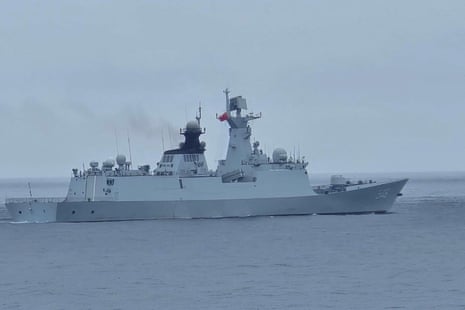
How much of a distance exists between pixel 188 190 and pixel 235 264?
57.2 ft

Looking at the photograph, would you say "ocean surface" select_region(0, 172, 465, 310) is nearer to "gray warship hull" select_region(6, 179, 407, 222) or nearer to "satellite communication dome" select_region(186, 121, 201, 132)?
"gray warship hull" select_region(6, 179, 407, 222)

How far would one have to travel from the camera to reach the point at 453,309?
93.6 ft

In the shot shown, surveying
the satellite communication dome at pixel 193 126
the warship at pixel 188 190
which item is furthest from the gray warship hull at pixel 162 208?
the satellite communication dome at pixel 193 126

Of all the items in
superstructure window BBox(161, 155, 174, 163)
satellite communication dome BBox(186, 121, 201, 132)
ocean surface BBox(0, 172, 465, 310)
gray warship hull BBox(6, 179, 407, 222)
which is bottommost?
ocean surface BBox(0, 172, 465, 310)

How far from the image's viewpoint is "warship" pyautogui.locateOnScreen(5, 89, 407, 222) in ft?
181

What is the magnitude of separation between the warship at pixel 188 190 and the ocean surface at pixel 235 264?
2.84 feet

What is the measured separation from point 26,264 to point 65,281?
5542mm

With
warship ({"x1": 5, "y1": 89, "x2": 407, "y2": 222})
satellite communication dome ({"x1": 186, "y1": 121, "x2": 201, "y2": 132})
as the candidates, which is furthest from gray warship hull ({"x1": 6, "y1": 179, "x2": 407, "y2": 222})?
satellite communication dome ({"x1": 186, "y1": 121, "x2": 201, "y2": 132})

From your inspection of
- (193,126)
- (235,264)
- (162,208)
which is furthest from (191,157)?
(235,264)

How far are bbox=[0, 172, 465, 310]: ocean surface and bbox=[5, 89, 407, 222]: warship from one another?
2.84ft

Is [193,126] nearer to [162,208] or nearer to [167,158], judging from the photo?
[167,158]

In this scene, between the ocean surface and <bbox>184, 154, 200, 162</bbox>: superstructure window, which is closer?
the ocean surface

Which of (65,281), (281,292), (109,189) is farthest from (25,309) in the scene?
(109,189)

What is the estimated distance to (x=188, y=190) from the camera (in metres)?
55.3
